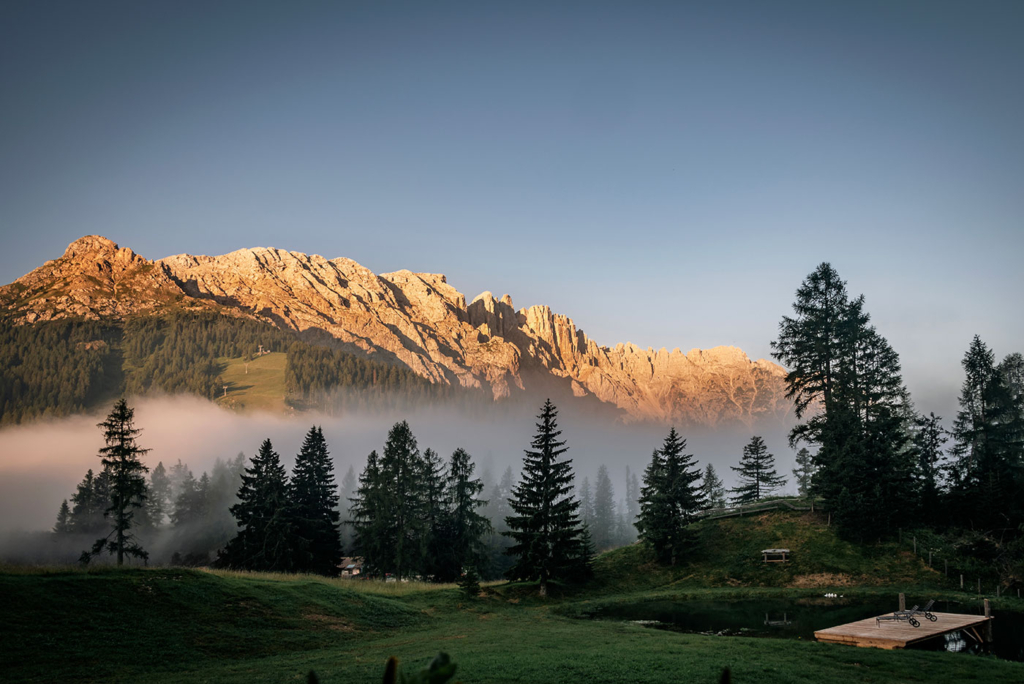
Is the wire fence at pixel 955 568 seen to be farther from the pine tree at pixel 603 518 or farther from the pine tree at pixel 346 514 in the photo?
the pine tree at pixel 603 518

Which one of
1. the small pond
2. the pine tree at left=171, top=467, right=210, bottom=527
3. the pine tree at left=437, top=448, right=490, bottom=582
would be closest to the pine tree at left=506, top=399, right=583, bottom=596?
the small pond

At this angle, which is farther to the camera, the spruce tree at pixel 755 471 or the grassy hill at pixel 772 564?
the spruce tree at pixel 755 471

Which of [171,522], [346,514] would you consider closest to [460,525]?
[171,522]

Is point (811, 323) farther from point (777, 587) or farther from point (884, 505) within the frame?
point (777, 587)

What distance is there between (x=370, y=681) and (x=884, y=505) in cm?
4426

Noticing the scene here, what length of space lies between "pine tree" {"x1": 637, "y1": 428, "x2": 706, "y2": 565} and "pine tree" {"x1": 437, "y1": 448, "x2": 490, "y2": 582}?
17.0 metres

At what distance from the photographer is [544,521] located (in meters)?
47.2

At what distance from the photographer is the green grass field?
18.4 m

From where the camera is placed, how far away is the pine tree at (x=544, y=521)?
45.5 meters

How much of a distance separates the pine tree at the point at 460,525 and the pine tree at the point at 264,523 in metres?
15.5

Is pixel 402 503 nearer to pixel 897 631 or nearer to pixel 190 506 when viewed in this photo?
pixel 897 631

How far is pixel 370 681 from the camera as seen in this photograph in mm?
16891

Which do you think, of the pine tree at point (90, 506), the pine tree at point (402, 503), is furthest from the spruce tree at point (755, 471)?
the pine tree at point (90, 506)

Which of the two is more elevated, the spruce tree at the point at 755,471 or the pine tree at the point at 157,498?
the spruce tree at the point at 755,471
